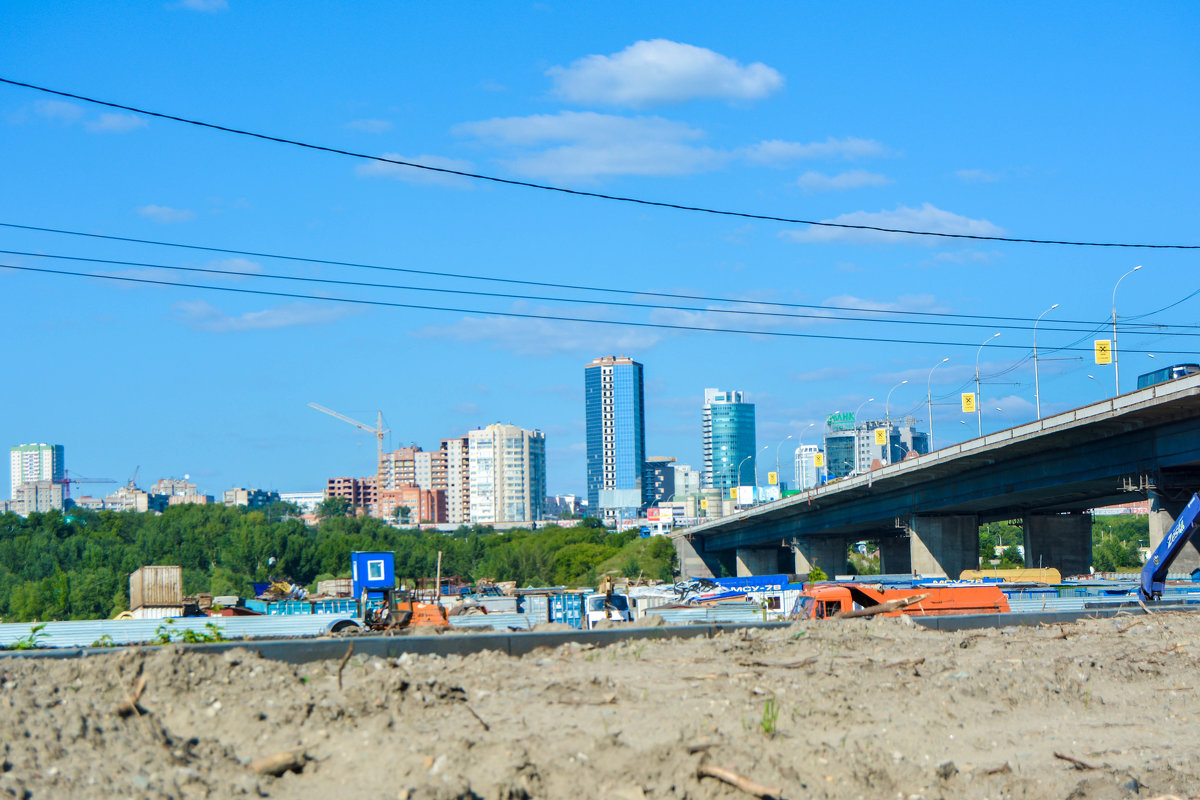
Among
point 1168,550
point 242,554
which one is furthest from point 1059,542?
point 242,554

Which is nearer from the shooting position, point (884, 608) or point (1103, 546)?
point (884, 608)

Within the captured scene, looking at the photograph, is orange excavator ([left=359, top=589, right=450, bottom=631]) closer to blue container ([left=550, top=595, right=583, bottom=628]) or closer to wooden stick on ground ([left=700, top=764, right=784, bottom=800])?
blue container ([left=550, top=595, right=583, bottom=628])

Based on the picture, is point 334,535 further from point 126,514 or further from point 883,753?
point 883,753

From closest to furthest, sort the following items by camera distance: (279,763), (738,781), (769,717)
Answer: (279,763) → (738,781) → (769,717)

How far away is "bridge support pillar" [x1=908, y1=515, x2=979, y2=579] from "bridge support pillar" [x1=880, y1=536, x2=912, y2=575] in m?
30.4

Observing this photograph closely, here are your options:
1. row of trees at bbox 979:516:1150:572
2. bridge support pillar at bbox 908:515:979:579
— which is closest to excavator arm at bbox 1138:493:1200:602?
bridge support pillar at bbox 908:515:979:579

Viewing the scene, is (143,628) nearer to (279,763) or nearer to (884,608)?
(884,608)

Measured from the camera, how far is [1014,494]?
6012 cm

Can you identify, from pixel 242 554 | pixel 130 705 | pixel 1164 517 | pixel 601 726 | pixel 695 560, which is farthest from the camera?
pixel 242 554

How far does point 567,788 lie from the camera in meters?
8.44

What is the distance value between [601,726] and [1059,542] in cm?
7224

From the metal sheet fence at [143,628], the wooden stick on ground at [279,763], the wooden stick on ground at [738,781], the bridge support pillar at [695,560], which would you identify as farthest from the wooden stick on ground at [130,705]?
the bridge support pillar at [695,560]

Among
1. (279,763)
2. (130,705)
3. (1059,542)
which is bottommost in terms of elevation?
(1059,542)

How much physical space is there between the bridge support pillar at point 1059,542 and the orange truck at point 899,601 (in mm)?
52109
